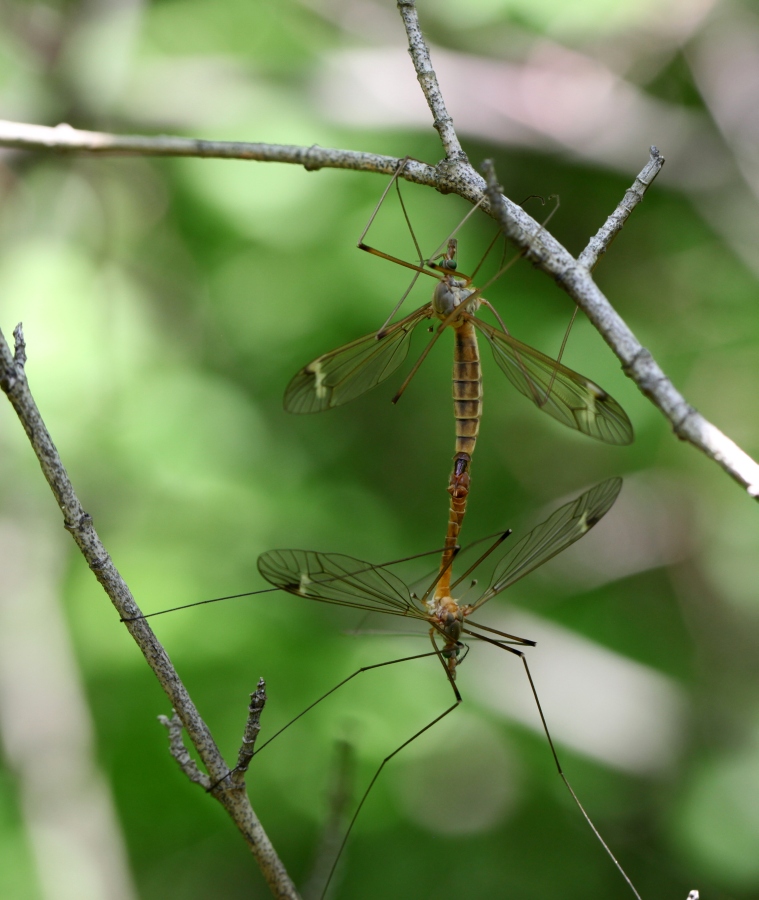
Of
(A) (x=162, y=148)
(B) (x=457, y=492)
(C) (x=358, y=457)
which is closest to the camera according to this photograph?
(A) (x=162, y=148)

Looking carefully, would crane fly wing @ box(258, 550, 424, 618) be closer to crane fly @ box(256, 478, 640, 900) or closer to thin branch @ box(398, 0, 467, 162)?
crane fly @ box(256, 478, 640, 900)

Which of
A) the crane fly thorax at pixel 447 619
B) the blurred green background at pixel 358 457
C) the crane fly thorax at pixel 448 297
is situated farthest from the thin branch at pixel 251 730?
the blurred green background at pixel 358 457

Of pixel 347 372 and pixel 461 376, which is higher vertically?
pixel 347 372

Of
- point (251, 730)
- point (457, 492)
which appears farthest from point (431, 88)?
point (251, 730)

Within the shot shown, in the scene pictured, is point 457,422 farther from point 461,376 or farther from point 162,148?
point 162,148

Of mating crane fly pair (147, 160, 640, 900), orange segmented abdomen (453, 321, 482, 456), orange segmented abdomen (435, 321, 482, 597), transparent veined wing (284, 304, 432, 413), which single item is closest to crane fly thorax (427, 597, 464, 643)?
mating crane fly pair (147, 160, 640, 900)

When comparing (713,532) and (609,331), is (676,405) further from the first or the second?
(713,532)

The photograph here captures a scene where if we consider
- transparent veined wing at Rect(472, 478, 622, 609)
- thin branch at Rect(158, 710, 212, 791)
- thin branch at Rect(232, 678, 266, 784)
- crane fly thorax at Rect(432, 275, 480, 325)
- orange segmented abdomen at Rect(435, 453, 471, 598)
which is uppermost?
crane fly thorax at Rect(432, 275, 480, 325)

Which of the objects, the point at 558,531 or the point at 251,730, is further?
the point at 558,531

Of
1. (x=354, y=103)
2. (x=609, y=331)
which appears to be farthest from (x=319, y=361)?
(x=354, y=103)
